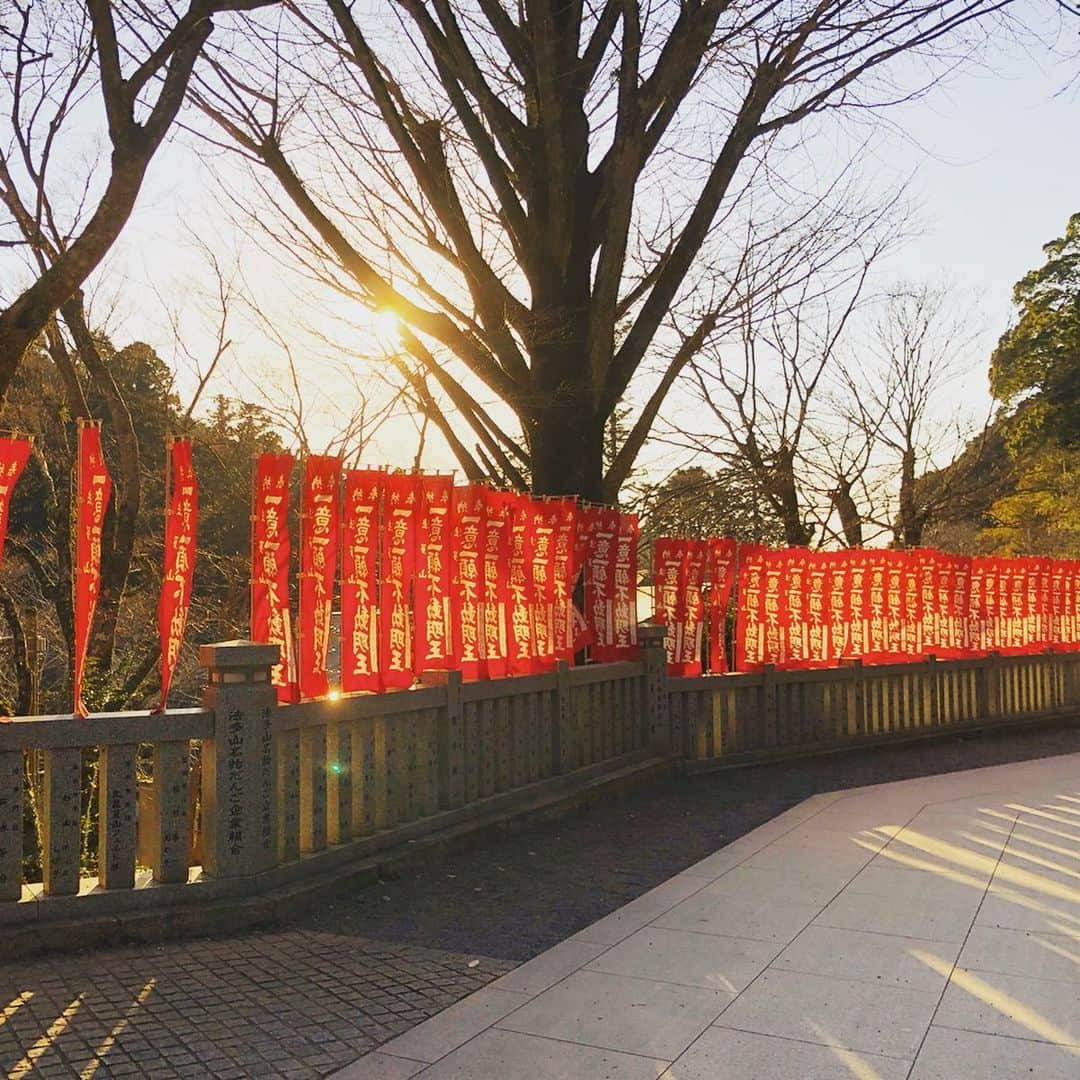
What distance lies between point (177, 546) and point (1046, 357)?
1254 inches

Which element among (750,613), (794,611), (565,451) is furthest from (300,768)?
(794,611)

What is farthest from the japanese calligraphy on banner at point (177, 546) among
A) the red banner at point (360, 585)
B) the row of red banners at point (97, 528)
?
the red banner at point (360, 585)

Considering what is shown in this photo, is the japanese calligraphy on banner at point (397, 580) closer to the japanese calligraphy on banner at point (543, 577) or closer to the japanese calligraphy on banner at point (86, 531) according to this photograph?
the japanese calligraphy on banner at point (543, 577)

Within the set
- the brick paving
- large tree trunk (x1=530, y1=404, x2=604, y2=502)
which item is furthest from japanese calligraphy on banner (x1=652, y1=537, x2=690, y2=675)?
the brick paving

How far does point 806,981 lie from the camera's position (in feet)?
15.3

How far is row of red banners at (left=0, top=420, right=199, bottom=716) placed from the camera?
5219mm

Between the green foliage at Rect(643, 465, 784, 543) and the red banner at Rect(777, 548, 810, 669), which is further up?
the green foliage at Rect(643, 465, 784, 543)

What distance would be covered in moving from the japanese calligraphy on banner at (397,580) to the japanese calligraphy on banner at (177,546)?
1384mm

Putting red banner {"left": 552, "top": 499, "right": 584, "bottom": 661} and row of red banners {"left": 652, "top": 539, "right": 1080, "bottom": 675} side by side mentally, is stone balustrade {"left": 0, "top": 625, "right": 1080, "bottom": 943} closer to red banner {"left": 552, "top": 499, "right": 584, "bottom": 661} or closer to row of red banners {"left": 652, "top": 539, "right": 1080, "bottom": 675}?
red banner {"left": 552, "top": 499, "right": 584, "bottom": 661}

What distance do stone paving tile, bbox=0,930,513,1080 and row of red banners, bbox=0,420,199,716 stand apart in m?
1.28

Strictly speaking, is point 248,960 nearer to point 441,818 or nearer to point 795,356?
point 441,818

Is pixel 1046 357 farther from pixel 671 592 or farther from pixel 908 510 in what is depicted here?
pixel 671 592

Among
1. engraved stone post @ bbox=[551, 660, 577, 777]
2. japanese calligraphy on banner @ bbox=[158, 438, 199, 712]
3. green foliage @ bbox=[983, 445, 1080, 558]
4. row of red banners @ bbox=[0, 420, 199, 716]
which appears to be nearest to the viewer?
row of red banners @ bbox=[0, 420, 199, 716]

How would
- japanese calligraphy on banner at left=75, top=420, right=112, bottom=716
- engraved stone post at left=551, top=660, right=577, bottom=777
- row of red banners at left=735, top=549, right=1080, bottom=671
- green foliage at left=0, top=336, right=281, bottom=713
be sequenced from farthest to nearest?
green foliage at left=0, top=336, right=281, bottom=713
row of red banners at left=735, top=549, right=1080, bottom=671
engraved stone post at left=551, top=660, right=577, bottom=777
japanese calligraphy on banner at left=75, top=420, right=112, bottom=716
